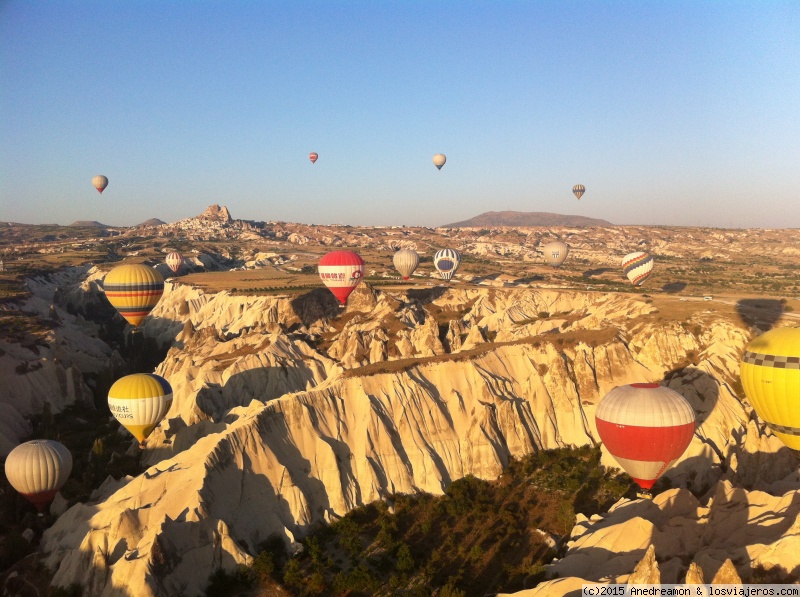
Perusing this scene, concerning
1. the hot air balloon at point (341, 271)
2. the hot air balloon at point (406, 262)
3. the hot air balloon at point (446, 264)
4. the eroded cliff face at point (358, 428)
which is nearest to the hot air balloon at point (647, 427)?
the eroded cliff face at point (358, 428)

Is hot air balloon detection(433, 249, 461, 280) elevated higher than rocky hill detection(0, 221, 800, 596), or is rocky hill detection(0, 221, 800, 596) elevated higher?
hot air balloon detection(433, 249, 461, 280)

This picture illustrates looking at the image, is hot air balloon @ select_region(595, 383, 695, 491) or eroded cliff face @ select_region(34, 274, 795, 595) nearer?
eroded cliff face @ select_region(34, 274, 795, 595)

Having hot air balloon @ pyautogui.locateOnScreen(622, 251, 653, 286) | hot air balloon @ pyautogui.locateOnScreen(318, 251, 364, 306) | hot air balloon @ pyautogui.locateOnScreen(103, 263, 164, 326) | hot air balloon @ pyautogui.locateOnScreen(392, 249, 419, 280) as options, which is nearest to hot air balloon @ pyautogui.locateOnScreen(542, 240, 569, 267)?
hot air balloon @ pyautogui.locateOnScreen(622, 251, 653, 286)

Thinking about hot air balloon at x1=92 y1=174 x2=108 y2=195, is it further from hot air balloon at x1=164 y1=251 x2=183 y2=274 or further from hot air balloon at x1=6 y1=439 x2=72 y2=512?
hot air balloon at x1=6 y1=439 x2=72 y2=512

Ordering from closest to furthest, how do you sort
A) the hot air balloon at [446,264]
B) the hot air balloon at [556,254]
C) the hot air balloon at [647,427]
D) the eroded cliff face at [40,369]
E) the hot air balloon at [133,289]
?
the hot air balloon at [647,427], the eroded cliff face at [40,369], the hot air balloon at [133,289], the hot air balloon at [446,264], the hot air balloon at [556,254]

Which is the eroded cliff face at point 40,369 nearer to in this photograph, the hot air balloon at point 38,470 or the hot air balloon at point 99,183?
the hot air balloon at point 38,470

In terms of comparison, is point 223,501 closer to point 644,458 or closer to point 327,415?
point 327,415
